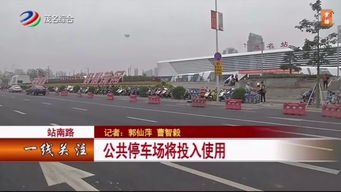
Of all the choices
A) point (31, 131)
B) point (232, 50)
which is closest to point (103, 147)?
point (31, 131)

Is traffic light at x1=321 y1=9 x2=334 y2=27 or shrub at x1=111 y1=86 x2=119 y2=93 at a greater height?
traffic light at x1=321 y1=9 x2=334 y2=27

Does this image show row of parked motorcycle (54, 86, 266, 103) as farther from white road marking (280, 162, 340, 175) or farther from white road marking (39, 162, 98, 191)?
white road marking (39, 162, 98, 191)

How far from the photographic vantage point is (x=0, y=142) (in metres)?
6.97

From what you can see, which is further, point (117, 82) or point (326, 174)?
point (117, 82)

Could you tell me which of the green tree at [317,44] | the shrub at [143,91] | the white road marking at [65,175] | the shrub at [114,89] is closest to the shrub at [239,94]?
the green tree at [317,44]

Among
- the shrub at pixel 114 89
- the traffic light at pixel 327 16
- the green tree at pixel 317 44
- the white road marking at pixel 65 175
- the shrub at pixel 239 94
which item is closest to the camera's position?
the white road marking at pixel 65 175

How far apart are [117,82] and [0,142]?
60.4 m

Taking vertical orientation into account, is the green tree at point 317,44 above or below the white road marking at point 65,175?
above

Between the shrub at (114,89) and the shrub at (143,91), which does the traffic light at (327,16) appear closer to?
the shrub at (143,91)

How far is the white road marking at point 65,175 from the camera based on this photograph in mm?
6898

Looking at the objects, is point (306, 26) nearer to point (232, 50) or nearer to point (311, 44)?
point (311, 44)

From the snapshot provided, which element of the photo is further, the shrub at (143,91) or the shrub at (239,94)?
the shrub at (143,91)

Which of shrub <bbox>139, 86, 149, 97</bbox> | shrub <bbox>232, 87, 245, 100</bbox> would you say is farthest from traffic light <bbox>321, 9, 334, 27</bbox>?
shrub <bbox>139, 86, 149, 97</bbox>

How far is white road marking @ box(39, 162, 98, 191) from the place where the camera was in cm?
690
